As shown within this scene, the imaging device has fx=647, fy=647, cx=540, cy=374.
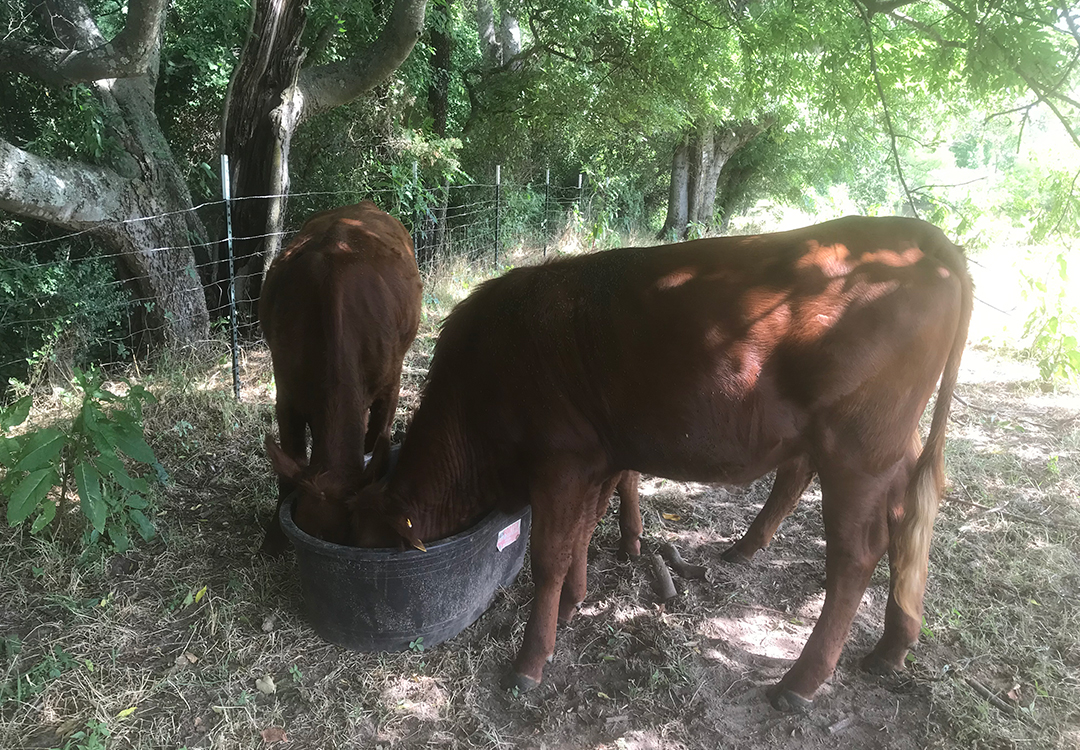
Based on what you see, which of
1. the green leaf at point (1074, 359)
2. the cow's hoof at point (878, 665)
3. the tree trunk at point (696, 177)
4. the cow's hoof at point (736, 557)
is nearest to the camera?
the cow's hoof at point (878, 665)

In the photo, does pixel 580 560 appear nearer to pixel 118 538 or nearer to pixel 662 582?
pixel 662 582

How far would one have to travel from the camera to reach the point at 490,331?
2.47 metres

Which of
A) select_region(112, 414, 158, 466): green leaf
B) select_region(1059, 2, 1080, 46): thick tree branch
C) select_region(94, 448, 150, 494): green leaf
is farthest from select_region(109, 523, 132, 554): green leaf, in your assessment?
select_region(1059, 2, 1080, 46): thick tree branch

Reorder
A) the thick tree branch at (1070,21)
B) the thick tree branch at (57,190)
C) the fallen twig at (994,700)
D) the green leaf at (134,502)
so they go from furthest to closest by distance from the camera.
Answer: the thick tree branch at (57,190)
the green leaf at (134,502)
the fallen twig at (994,700)
the thick tree branch at (1070,21)

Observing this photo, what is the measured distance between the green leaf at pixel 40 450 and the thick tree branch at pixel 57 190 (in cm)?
220

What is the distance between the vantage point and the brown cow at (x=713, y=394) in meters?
2.15

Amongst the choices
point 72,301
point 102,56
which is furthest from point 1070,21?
point 72,301

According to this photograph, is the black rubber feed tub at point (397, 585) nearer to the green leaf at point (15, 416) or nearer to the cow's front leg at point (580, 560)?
the cow's front leg at point (580, 560)

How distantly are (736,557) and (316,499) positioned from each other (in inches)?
79.9

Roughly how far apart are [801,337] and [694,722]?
143cm

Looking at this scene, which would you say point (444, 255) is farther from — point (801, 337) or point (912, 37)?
point (801, 337)

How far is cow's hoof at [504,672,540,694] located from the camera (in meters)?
2.48

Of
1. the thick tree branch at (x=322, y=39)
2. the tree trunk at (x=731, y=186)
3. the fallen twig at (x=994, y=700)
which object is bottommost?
the fallen twig at (x=994, y=700)

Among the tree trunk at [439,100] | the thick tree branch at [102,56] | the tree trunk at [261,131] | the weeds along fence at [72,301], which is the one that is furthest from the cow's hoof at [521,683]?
the tree trunk at [439,100]
